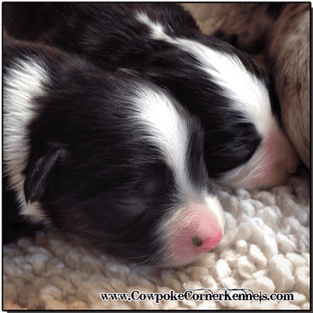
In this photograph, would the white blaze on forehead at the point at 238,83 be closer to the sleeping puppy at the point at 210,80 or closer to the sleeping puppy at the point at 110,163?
the sleeping puppy at the point at 210,80

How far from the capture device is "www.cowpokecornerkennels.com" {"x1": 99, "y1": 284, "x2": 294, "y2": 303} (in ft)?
4.45

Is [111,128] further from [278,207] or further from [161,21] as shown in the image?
[161,21]

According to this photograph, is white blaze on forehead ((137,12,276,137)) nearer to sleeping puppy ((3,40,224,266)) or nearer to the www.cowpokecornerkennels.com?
sleeping puppy ((3,40,224,266))

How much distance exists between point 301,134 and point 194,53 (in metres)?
0.61

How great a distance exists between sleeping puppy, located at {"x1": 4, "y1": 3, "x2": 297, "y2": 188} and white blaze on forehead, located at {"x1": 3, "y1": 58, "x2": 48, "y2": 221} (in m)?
0.40

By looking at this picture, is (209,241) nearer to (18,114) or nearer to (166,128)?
(166,128)

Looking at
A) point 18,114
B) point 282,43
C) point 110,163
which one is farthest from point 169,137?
point 282,43

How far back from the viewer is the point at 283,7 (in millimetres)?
2211

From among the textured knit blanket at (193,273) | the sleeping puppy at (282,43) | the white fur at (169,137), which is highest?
the sleeping puppy at (282,43)

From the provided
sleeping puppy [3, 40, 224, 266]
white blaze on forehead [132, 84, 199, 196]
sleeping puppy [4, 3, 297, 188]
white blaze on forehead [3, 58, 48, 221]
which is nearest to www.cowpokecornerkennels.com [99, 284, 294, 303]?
sleeping puppy [3, 40, 224, 266]

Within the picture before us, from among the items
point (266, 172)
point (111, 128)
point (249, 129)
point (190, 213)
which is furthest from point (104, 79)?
point (266, 172)

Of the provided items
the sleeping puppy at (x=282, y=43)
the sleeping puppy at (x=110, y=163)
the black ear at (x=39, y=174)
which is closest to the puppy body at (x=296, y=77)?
the sleeping puppy at (x=282, y=43)

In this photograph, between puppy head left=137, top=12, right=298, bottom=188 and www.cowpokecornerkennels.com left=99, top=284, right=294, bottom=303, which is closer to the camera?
www.cowpokecornerkennels.com left=99, top=284, right=294, bottom=303

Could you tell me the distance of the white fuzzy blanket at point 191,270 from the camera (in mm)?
1379
